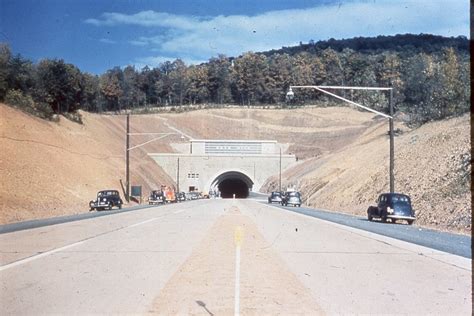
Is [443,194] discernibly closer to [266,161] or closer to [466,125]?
[466,125]

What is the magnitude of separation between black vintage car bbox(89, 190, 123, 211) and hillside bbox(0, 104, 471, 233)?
52.5 inches

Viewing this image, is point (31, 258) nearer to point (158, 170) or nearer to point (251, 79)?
point (158, 170)

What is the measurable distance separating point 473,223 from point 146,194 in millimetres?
65885

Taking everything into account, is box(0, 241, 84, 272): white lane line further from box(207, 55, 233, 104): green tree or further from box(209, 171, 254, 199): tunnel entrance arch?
box(207, 55, 233, 104): green tree

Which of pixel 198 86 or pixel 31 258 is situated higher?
pixel 198 86

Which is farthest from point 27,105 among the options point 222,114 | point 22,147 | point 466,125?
point 222,114

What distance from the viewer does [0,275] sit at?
14.4 meters

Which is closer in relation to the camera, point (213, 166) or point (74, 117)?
point (74, 117)

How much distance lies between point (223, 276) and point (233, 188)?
146 meters

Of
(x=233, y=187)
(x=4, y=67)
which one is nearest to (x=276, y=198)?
(x=4, y=67)

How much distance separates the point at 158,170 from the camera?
116 meters

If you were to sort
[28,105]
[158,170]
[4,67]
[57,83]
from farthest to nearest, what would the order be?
1. [158,170]
2. [57,83]
3. [28,105]
4. [4,67]

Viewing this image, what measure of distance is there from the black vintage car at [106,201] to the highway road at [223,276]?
2920 cm

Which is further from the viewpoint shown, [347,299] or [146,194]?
[146,194]
